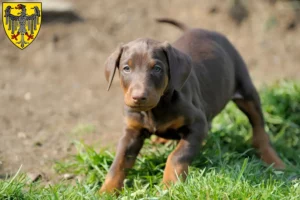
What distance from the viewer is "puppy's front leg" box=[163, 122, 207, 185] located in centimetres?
489

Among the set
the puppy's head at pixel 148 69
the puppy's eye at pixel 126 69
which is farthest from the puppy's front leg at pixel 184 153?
the puppy's eye at pixel 126 69

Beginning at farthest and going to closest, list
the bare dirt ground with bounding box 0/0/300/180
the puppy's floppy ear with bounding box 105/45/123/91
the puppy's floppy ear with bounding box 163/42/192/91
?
the bare dirt ground with bounding box 0/0/300/180 → the puppy's floppy ear with bounding box 105/45/123/91 → the puppy's floppy ear with bounding box 163/42/192/91

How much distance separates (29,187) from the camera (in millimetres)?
5039

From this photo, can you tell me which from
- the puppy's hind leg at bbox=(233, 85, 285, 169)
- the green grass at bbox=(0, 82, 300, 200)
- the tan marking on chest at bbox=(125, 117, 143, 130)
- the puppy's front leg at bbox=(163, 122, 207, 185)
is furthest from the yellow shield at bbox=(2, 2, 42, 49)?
the puppy's hind leg at bbox=(233, 85, 285, 169)

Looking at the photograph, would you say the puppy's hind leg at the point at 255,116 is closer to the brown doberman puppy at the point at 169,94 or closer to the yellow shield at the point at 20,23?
the brown doberman puppy at the point at 169,94

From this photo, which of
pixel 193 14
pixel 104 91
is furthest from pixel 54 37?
pixel 193 14

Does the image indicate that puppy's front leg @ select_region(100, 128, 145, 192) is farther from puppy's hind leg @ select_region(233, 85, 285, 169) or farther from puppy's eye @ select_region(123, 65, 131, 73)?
puppy's hind leg @ select_region(233, 85, 285, 169)

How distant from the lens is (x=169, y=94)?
5.06m

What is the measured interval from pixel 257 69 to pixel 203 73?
4243 mm

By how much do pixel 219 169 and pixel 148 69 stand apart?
1.28 metres

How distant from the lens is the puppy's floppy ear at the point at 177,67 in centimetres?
486

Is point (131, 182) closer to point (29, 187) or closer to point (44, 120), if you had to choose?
point (29, 187)

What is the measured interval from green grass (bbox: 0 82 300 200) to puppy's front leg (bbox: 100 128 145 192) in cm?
15

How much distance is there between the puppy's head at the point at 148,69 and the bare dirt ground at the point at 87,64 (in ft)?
5.54
